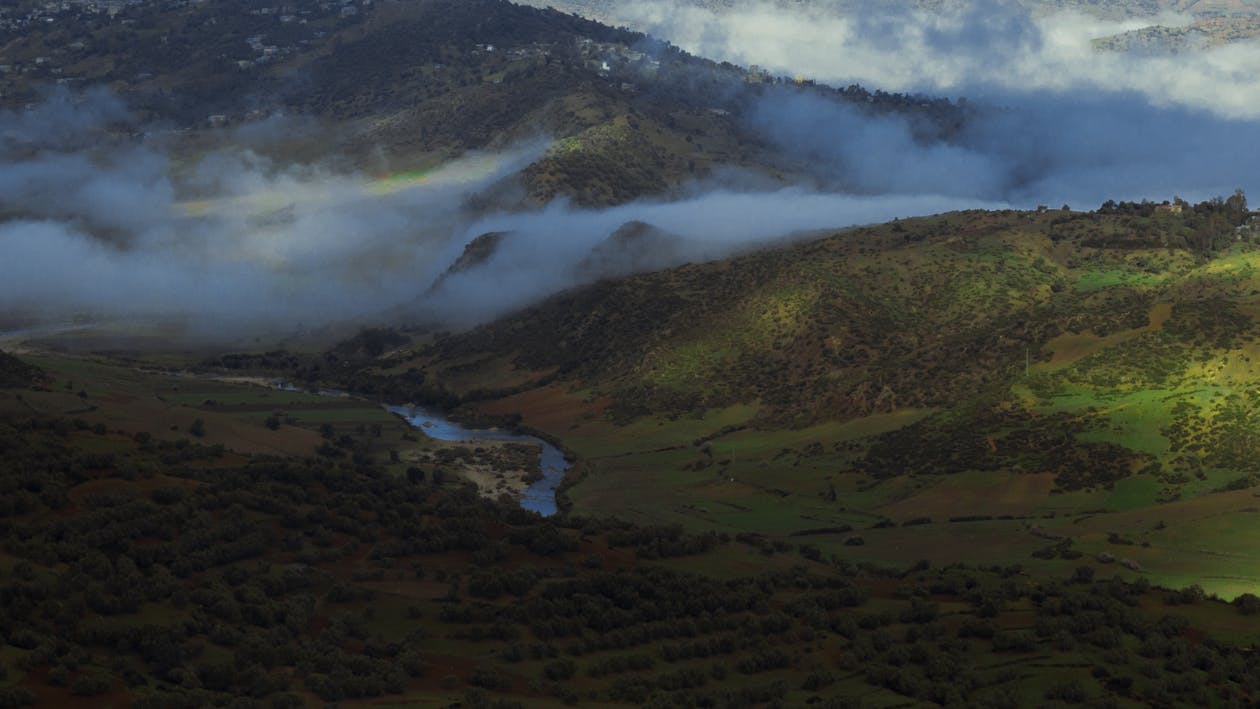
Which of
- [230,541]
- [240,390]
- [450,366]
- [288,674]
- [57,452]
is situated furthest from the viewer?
[450,366]

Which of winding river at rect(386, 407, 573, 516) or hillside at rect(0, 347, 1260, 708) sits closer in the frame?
hillside at rect(0, 347, 1260, 708)

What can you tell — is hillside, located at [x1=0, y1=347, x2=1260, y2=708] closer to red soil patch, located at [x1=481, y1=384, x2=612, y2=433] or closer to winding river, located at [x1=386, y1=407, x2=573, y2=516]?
winding river, located at [x1=386, y1=407, x2=573, y2=516]

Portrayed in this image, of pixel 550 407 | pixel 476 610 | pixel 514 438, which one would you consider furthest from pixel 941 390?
pixel 476 610

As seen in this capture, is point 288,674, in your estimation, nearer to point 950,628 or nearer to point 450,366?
point 950,628

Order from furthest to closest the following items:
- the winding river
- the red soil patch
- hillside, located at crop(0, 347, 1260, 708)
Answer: the red soil patch, the winding river, hillside, located at crop(0, 347, 1260, 708)

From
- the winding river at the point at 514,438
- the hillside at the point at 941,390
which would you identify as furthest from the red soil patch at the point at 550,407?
the winding river at the point at 514,438

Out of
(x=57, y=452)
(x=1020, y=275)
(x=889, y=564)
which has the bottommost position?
(x=889, y=564)

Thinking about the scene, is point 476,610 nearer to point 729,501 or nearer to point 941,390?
point 729,501

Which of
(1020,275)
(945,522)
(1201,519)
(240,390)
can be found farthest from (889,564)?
(240,390)

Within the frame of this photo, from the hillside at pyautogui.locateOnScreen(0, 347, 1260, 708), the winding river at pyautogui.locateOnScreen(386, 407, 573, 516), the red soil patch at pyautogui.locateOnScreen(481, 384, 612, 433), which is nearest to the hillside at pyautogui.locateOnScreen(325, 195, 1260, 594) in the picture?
the red soil patch at pyautogui.locateOnScreen(481, 384, 612, 433)
